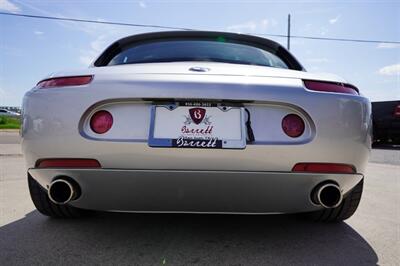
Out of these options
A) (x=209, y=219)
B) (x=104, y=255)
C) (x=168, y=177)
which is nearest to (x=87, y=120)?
(x=168, y=177)

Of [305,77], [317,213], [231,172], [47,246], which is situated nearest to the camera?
[231,172]

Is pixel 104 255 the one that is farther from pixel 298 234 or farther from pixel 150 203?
pixel 298 234

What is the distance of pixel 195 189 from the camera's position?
6.15 ft

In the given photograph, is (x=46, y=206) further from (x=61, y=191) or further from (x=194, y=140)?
(x=194, y=140)

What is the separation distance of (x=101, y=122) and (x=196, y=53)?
3.25 feet

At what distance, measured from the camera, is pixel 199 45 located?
8.95 feet

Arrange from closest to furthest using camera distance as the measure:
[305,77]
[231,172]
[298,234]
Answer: [231,172]
[305,77]
[298,234]

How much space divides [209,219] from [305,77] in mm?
1314

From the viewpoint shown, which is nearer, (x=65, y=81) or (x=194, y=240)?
(x=65, y=81)

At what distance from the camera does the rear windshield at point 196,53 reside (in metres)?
2.56

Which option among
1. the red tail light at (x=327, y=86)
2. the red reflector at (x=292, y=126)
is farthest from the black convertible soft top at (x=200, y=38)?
the red reflector at (x=292, y=126)

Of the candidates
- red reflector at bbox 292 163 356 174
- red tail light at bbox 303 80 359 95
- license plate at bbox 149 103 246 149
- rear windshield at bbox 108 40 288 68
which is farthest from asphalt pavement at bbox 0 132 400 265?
rear windshield at bbox 108 40 288 68

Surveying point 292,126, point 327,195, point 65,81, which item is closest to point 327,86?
point 292,126

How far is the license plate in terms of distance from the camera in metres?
1.83
